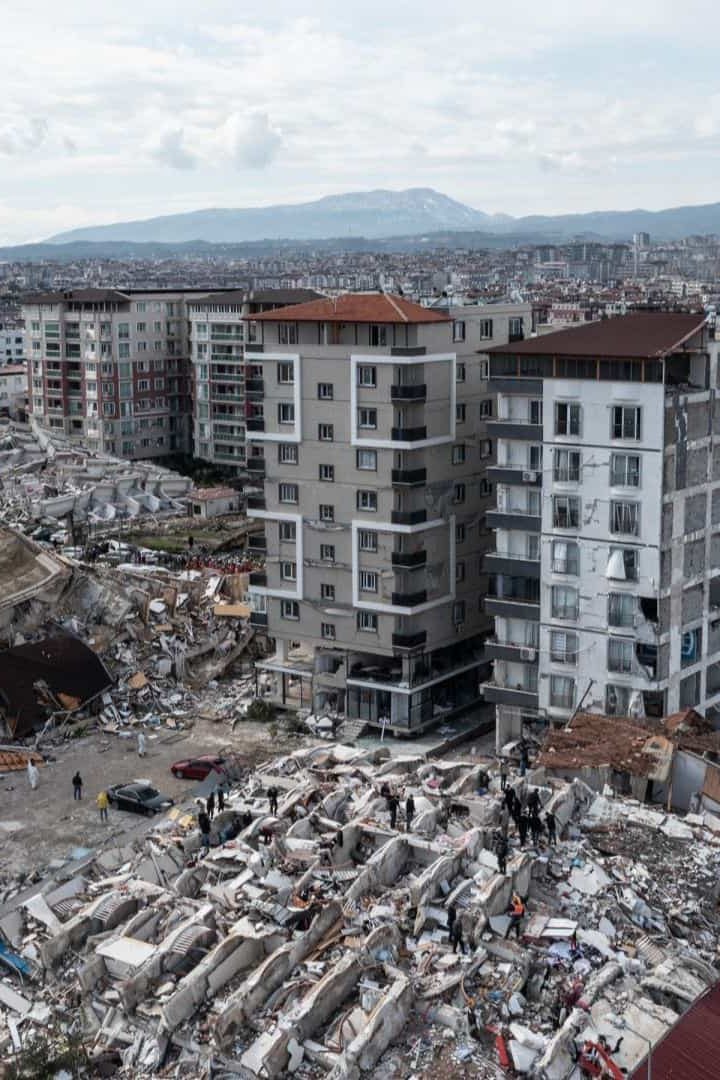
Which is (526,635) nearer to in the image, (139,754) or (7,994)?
(139,754)

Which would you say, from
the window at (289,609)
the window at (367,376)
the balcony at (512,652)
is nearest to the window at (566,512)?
the balcony at (512,652)

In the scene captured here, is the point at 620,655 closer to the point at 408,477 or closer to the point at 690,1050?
the point at 408,477

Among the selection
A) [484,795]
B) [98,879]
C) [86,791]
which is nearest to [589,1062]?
[484,795]

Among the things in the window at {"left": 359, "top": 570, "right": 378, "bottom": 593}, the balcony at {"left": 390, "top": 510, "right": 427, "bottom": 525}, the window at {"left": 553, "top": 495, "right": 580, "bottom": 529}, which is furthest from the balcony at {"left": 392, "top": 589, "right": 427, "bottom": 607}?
the window at {"left": 553, "top": 495, "right": 580, "bottom": 529}

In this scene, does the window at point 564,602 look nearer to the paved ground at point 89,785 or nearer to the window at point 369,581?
the window at point 369,581

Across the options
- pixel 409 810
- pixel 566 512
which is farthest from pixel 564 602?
pixel 409 810
